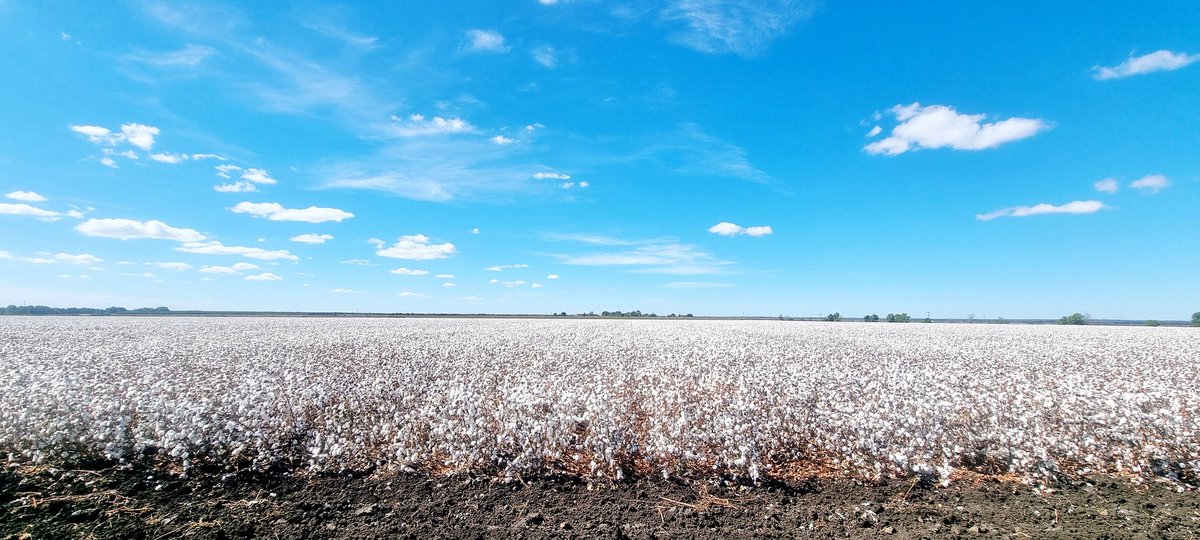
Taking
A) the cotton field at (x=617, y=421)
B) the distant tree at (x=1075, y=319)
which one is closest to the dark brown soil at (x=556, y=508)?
the cotton field at (x=617, y=421)

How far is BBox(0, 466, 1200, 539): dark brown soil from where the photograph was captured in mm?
5348

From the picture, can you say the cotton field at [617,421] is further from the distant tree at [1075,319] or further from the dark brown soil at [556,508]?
the distant tree at [1075,319]

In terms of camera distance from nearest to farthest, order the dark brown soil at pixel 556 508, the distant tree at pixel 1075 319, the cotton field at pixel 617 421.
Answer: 1. the dark brown soil at pixel 556 508
2. the cotton field at pixel 617 421
3. the distant tree at pixel 1075 319

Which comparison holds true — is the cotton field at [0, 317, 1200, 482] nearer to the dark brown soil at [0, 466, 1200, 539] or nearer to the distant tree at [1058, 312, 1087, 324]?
the dark brown soil at [0, 466, 1200, 539]

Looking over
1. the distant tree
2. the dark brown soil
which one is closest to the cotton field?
the dark brown soil

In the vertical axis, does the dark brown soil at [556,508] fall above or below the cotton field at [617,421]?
below

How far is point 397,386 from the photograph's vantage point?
11.4 m

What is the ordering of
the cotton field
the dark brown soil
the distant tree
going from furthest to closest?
the distant tree → the cotton field → the dark brown soil

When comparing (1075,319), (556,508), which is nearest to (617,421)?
(556,508)

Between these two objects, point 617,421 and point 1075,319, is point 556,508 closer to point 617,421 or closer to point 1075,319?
point 617,421

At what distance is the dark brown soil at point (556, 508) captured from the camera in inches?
211

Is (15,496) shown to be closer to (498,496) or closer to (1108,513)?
(498,496)

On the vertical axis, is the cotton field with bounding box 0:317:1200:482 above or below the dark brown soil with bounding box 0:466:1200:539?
above

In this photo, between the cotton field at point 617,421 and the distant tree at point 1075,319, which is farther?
the distant tree at point 1075,319
